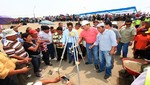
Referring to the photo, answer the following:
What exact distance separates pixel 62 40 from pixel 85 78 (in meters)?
2.03

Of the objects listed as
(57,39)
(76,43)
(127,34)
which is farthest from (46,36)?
(127,34)

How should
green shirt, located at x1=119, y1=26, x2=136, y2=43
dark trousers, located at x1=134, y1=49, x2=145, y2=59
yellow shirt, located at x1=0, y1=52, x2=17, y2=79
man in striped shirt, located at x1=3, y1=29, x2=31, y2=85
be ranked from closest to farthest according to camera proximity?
yellow shirt, located at x1=0, y1=52, x2=17, y2=79
man in striped shirt, located at x1=3, y1=29, x2=31, y2=85
dark trousers, located at x1=134, y1=49, x2=145, y2=59
green shirt, located at x1=119, y1=26, x2=136, y2=43

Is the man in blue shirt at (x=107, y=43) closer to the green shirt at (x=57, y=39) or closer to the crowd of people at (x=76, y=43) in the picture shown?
the crowd of people at (x=76, y=43)

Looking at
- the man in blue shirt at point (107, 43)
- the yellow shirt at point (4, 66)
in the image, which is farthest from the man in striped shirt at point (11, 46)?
the man in blue shirt at point (107, 43)

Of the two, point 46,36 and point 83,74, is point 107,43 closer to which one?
point 83,74

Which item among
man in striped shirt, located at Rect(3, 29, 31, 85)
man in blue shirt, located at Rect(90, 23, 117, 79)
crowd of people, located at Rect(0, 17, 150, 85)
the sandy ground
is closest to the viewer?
man in striped shirt, located at Rect(3, 29, 31, 85)

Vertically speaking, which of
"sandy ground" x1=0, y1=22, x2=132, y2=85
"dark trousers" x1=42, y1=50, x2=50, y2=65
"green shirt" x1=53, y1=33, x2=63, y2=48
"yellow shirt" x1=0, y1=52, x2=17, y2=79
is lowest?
"sandy ground" x1=0, y1=22, x2=132, y2=85

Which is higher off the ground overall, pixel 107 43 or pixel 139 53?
pixel 107 43

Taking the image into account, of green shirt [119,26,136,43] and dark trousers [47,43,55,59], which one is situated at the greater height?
green shirt [119,26,136,43]

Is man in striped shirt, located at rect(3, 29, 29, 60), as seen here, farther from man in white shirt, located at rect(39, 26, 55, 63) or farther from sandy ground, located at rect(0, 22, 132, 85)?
man in white shirt, located at rect(39, 26, 55, 63)

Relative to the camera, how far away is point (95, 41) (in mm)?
6227

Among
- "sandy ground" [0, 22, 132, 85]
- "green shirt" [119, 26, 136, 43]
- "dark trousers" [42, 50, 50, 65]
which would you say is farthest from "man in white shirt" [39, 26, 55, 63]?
"green shirt" [119, 26, 136, 43]

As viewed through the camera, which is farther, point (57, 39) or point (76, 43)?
point (57, 39)

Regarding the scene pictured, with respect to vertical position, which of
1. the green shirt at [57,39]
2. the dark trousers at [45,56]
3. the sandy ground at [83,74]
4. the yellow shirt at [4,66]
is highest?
the yellow shirt at [4,66]
